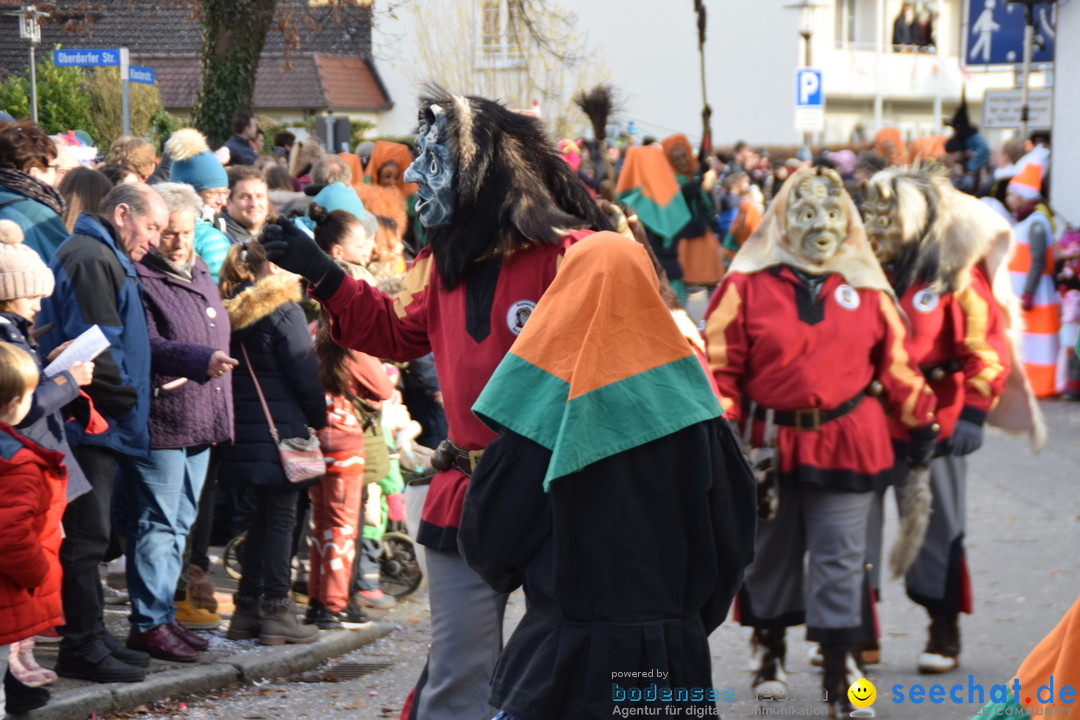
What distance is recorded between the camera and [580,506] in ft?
9.61

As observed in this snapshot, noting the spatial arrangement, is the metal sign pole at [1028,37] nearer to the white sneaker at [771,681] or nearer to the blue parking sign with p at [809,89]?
the blue parking sign with p at [809,89]

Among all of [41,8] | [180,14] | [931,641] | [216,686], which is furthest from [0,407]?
[180,14]

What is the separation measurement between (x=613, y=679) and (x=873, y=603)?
290 cm

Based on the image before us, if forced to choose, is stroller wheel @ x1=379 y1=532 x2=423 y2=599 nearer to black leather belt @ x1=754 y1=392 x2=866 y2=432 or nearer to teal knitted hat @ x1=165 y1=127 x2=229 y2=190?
teal knitted hat @ x1=165 y1=127 x2=229 y2=190

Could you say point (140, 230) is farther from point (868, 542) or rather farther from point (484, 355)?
point (868, 542)

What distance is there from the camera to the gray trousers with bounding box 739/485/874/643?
5.33m

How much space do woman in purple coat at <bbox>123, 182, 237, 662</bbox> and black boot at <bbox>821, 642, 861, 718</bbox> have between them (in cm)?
259

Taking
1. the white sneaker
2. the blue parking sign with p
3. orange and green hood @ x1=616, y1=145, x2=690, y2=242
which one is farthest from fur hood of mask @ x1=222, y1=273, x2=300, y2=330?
the blue parking sign with p

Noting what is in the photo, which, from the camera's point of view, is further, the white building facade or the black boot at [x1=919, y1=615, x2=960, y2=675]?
the white building facade

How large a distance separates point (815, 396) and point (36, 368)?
2.78 m

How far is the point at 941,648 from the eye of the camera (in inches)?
233

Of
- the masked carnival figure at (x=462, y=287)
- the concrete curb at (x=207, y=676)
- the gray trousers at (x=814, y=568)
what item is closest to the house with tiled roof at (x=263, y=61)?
the concrete curb at (x=207, y=676)

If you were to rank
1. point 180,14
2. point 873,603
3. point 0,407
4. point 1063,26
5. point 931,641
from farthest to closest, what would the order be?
point 180,14, point 1063,26, point 931,641, point 873,603, point 0,407

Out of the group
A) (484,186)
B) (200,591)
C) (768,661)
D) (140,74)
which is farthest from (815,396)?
(140,74)
